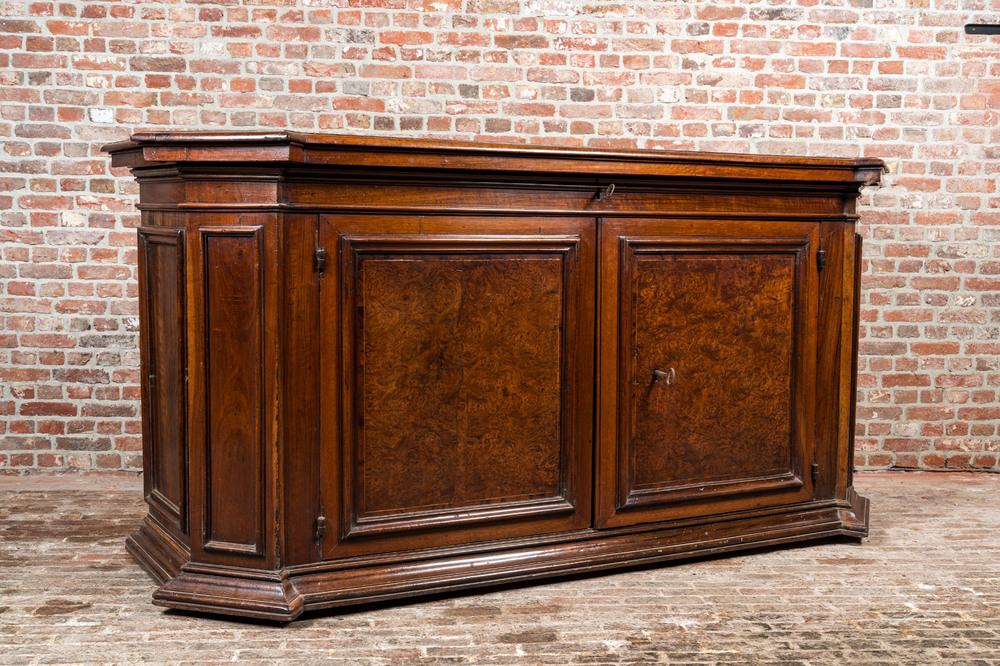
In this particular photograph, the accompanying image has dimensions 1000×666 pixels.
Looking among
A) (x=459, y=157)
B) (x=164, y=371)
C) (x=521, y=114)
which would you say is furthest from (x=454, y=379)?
(x=521, y=114)

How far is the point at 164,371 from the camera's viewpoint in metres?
2.93

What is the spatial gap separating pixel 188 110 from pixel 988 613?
11.4 feet

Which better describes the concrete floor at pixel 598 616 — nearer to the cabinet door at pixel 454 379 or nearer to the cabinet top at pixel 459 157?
the cabinet door at pixel 454 379

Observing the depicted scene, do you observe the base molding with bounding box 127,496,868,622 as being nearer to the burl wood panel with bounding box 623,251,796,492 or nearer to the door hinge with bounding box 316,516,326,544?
the door hinge with bounding box 316,516,326,544

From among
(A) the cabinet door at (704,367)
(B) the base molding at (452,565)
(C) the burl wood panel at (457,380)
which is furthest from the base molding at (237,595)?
(A) the cabinet door at (704,367)

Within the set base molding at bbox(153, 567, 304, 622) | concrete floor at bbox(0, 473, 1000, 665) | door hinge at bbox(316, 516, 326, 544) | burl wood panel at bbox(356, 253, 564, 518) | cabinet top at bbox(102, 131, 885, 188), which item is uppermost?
cabinet top at bbox(102, 131, 885, 188)

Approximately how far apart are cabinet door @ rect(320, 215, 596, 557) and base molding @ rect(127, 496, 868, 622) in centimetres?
7

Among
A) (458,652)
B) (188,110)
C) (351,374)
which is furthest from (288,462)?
(188,110)

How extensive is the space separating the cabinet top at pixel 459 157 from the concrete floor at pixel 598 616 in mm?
1250

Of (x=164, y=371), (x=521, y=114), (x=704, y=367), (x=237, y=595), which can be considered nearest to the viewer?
(x=237, y=595)

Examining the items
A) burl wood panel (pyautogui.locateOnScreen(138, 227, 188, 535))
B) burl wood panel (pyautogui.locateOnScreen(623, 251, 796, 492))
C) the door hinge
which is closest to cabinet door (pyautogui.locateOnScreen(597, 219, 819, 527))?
burl wood panel (pyautogui.locateOnScreen(623, 251, 796, 492))

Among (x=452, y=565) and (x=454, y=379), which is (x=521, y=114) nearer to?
(x=454, y=379)

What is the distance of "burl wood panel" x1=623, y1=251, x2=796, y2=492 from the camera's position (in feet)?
9.96

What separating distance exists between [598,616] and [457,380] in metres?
0.78
